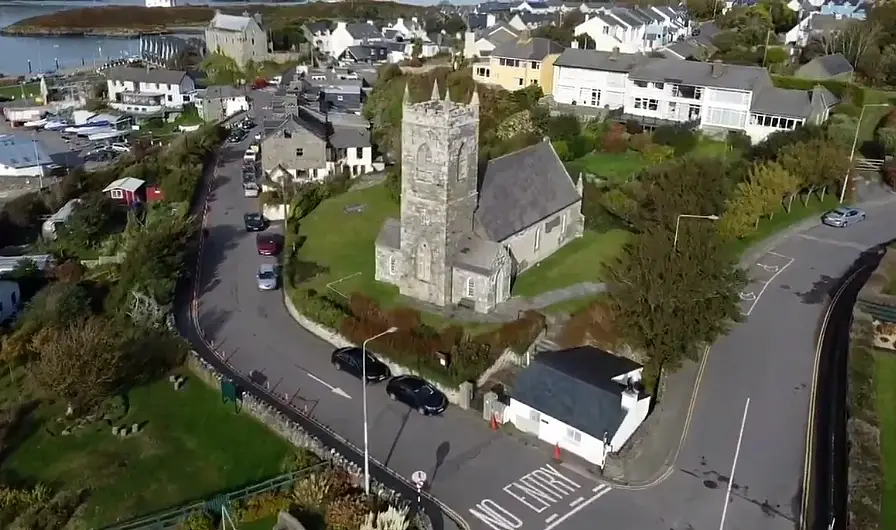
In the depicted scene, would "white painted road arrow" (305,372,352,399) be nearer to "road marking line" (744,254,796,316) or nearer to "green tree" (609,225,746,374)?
"green tree" (609,225,746,374)

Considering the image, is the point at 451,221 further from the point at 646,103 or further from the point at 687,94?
the point at 646,103

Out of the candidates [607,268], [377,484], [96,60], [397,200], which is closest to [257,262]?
[397,200]

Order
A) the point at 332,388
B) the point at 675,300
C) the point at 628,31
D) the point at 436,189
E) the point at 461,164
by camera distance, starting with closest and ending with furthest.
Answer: the point at 675,300 → the point at 332,388 → the point at 436,189 → the point at 461,164 → the point at 628,31

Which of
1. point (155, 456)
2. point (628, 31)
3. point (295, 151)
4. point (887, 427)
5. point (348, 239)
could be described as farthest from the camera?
point (628, 31)

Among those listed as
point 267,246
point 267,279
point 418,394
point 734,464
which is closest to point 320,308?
point 267,279

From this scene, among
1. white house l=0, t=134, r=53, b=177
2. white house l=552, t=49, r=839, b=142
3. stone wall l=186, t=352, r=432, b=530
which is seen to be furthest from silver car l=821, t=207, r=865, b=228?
white house l=0, t=134, r=53, b=177
